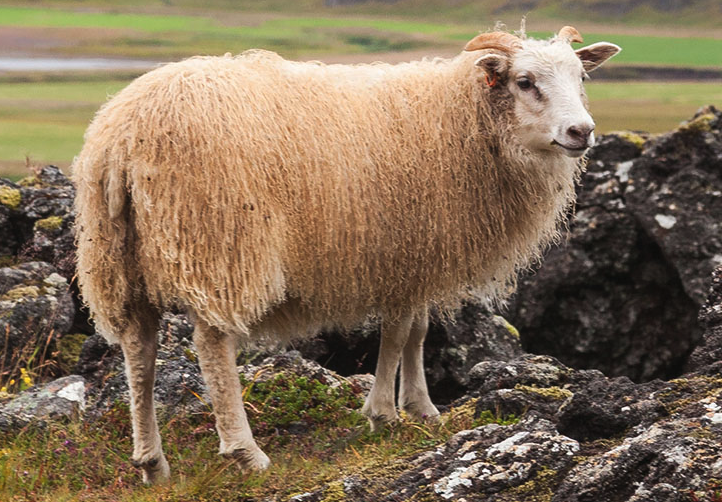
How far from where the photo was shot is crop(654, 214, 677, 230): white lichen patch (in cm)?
1080

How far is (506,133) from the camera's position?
665cm

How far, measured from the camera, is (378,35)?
3620 inches

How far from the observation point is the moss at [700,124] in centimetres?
1094

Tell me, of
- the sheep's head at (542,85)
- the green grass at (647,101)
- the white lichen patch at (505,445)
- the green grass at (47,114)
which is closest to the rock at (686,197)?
the sheep's head at (542,85)

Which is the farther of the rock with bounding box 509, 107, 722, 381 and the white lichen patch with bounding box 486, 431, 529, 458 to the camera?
the rock with bounding box 509, 107, 722, 381

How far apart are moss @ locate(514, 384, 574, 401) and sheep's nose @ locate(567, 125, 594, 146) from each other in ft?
5.61

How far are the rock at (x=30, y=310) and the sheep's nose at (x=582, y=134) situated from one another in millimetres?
4739

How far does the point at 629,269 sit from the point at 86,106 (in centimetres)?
5437

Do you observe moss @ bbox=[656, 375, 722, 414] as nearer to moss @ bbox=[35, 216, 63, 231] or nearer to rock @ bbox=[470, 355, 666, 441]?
rock @ bbox=[470, 355, 666, 441]

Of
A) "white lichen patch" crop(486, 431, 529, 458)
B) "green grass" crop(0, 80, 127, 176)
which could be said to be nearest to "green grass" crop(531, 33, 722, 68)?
"green grass" crop(0, 80, 127, 176)

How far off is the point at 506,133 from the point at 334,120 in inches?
49.6

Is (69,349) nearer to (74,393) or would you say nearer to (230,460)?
(74,393)

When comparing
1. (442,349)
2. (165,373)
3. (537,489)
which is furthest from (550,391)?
(165,373)

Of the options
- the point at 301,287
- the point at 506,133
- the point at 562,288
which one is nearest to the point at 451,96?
the point at 506,133
